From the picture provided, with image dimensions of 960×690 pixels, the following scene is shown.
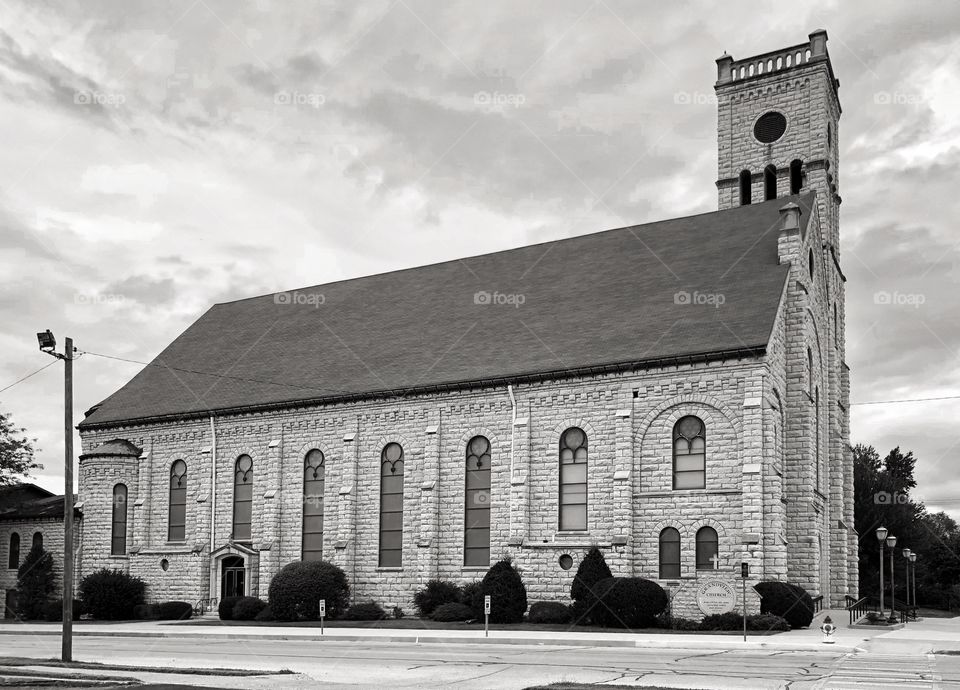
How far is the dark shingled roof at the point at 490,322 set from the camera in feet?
121

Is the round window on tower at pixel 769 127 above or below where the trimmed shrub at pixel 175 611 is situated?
above

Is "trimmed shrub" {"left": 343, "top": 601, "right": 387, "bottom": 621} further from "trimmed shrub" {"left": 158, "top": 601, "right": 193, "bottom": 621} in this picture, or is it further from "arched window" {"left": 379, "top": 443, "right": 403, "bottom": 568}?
"trimmed shrub" {"left": 158, "top": 601, "right": 193, "bottom": 621}

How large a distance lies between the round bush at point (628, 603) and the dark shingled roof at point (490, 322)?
24.8 feet

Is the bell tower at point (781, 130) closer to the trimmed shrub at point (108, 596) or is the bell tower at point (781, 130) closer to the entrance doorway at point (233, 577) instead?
the entrance doorway at point (233, 577)

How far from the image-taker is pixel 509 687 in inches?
636

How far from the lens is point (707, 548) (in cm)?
3319

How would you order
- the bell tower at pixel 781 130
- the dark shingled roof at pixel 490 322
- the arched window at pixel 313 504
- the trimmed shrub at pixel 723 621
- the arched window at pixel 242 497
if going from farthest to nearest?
1. the bell tower at pixel 781 130
2. the arched window at pixel 242 497
3. the arched window at pixel 313 504
4. the dark shingled roof at pixel 490 322
5. the trimmed shrub at pixel 723 621

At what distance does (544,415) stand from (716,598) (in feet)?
29.5

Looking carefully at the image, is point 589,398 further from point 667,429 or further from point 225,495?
point 225,495

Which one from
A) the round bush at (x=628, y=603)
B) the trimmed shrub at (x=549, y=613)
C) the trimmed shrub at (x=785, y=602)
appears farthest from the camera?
the trimmed shrub at (x=549, y=613)

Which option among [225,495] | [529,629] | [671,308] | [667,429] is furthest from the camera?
[225,495]

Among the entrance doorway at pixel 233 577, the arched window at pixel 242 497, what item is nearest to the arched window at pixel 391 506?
Answer: the arched window at pixel 242 497

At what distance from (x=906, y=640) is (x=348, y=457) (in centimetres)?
2210

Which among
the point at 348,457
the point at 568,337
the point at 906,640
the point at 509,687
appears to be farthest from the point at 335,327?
the point at 509,687
